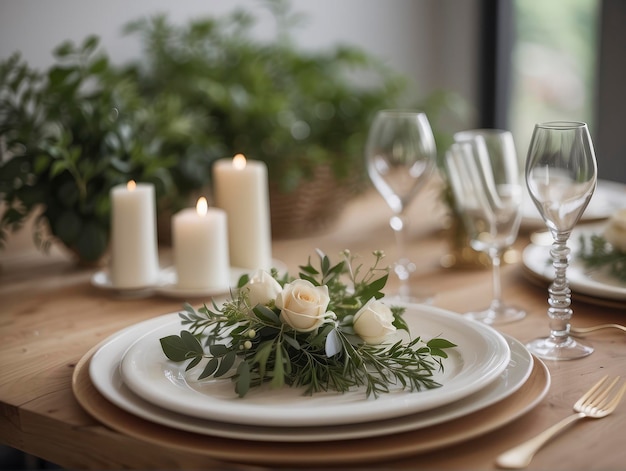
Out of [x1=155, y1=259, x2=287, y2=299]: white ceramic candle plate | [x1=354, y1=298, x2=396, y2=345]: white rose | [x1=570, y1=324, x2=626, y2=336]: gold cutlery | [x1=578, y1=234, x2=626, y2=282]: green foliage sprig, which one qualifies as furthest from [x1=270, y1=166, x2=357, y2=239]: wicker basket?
[x1=354, y1=298, x2=396, y2=345]: white rose

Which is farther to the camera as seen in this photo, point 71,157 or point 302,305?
point 71,157

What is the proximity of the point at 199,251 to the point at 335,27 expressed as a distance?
4.25 feet

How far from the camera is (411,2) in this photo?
2.63 m

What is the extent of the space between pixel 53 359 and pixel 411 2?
1.97 metres

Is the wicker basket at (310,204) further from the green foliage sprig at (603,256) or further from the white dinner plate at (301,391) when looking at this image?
the white dinner plate at (301,391)

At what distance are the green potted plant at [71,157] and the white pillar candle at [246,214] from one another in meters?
0.12

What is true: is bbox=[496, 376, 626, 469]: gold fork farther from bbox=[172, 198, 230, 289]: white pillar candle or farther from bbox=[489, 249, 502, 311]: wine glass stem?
bbox=[172, 198, 230, 289]: white pillar candle

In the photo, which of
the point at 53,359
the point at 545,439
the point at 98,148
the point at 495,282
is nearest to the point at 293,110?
the point at 98,148

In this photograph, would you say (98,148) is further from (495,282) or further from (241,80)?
(495,282)

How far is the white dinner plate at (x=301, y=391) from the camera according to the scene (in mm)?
684

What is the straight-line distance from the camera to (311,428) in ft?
2.30

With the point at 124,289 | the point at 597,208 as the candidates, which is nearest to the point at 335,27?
the point at 597,208

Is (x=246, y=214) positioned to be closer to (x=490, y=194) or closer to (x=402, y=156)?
(x=402, y=156)

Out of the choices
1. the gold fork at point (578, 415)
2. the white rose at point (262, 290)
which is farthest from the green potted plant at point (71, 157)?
the gold fork at point (578, 415)
